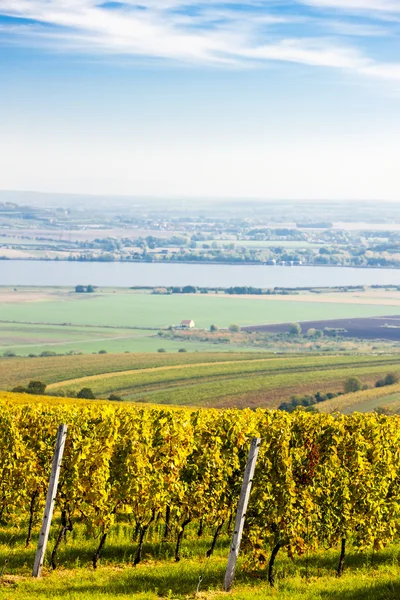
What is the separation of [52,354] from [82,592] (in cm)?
12089

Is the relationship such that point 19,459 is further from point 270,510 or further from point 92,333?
point 92,333

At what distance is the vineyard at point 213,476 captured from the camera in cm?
1798

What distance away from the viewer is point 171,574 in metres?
17.3

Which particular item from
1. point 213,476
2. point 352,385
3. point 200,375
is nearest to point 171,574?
point 213,476

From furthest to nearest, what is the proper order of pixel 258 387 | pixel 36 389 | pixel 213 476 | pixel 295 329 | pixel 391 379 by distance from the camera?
pixel 295 329, pixel 391 379, pixel 258 387, pixel 36 389, pixel 213 476

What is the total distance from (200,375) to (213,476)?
310 ft

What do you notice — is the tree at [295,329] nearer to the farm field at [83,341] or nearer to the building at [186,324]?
the farm field at [83,341]

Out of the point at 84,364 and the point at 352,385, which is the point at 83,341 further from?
the point at 352,385

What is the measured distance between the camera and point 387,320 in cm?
19212

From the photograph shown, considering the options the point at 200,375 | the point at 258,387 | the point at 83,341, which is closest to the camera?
the point at 258,387

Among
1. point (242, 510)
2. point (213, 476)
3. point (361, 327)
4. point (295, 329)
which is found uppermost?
point (242, 510)

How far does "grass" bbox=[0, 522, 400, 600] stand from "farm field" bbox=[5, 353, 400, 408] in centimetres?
7076

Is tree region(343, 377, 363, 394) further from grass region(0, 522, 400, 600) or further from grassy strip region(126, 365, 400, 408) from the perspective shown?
grass region(0, 522, 400, 600)

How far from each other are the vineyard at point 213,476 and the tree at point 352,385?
8075cm
